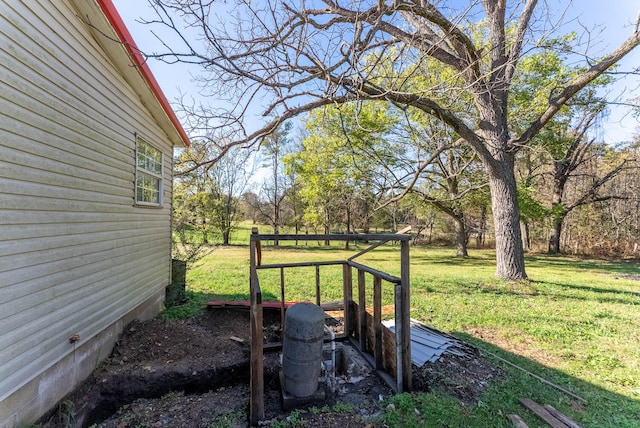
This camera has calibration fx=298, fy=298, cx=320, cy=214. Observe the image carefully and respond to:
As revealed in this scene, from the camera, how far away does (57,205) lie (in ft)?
Answer: 9.37

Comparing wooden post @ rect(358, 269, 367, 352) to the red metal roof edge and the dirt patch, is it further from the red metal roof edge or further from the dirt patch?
the red metal roof edge

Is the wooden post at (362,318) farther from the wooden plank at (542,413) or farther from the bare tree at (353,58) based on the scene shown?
the bare tree at (353,58)

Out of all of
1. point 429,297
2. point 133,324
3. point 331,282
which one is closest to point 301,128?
point 331,282

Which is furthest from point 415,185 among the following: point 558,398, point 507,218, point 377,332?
point 558,398

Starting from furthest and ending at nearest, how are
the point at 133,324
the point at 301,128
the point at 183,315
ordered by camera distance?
the point at 301,128 < the point at 183,315 < the point at 133,324

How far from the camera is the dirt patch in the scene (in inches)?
102

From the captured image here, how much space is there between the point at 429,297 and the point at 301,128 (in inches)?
682

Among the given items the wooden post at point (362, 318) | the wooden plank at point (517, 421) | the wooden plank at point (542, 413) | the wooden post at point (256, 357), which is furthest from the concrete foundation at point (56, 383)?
the wooden plank at point (542, 413)

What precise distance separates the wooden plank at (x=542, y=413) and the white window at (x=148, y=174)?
18.0 feet

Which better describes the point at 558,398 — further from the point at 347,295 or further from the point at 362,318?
the point at 347,295

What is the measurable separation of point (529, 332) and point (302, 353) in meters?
3.88

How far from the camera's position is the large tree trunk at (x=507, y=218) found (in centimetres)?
772

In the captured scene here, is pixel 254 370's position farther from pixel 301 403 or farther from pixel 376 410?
pixel 376 410

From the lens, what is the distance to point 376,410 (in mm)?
2637
